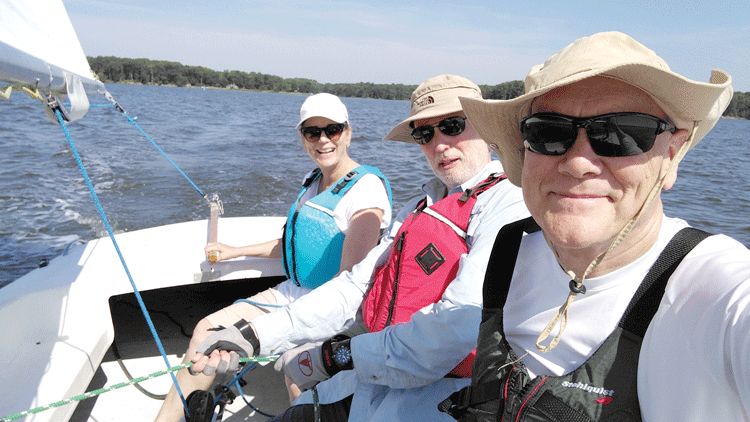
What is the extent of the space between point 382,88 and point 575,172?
7614cm

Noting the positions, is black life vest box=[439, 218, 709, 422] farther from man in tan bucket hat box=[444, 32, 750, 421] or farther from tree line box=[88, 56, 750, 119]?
tree line box=[88, 56, 750, 119]

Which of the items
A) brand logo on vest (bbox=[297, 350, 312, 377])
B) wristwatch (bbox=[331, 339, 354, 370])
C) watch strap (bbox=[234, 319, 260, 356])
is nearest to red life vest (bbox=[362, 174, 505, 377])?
wristwatch (bbox=[331, 339, 354, 370])

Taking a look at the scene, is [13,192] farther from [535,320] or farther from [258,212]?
[535,320]

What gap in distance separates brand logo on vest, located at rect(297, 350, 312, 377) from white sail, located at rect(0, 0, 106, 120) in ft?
4.57

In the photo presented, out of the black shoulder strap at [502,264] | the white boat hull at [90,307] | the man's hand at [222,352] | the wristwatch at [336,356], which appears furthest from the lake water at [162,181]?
the black shoulder strap at [502,264]

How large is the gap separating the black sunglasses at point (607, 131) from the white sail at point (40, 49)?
154cm

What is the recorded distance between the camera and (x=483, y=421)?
3.46ft

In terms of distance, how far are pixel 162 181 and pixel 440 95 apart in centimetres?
678

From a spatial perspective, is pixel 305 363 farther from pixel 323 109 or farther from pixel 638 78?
pixel 638 78

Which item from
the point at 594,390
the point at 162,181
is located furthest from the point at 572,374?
the point at 162,181

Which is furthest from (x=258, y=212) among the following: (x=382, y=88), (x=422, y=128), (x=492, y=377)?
(x=382, y=88)

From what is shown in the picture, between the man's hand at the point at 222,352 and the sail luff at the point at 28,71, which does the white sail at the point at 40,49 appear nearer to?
the sail luff at the point at 28,71

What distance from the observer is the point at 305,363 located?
1835mm

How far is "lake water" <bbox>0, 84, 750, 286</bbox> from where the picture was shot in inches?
228
